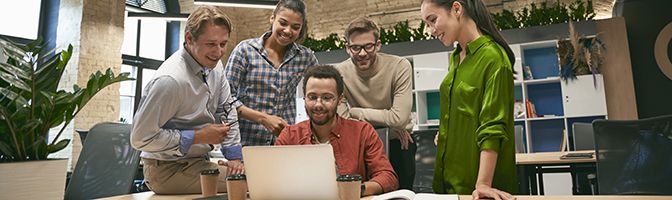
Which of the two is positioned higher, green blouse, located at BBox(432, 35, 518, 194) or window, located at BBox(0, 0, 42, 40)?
window, located at BBox(0, 0, 42, 40)

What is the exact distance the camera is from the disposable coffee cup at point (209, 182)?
1280mm

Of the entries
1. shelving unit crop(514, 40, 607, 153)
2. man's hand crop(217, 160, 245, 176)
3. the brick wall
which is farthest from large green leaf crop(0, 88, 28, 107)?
shelving unit crop(514, 40, 607, 153)

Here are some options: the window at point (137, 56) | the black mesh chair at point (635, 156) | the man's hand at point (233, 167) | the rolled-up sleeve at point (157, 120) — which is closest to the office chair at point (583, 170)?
the black mesh chair at point (635, 156)

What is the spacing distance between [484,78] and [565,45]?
4.46 meters

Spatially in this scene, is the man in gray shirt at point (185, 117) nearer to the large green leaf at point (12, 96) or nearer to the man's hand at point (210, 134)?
the man's hand at point (210, 134)

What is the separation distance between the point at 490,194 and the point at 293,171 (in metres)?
0.53

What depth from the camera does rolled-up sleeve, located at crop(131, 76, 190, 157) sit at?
1.35 metres

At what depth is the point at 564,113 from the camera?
520 cm

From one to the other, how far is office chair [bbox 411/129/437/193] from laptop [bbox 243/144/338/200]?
185 cm

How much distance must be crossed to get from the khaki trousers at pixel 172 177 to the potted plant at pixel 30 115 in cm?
26

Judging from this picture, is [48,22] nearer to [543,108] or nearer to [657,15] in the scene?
[543,108]

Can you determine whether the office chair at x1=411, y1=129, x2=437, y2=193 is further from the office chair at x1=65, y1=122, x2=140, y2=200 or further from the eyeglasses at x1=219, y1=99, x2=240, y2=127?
the office chair at x1=65, y1=122, x2=140, y2=200

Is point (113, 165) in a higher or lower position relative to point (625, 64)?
lower

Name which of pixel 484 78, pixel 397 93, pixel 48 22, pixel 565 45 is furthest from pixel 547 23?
pixel 48 22
